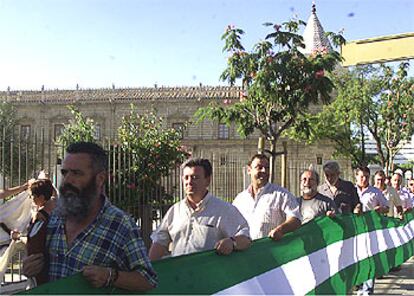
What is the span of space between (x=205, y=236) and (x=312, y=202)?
8.77 ft

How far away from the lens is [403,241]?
9.78 metres

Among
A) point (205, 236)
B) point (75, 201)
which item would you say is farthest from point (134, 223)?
point (205, 236)

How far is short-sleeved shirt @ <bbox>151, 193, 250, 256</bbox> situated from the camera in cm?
422

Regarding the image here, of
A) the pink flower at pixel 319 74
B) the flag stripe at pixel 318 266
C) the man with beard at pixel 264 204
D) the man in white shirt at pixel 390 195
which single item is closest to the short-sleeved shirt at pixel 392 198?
the man in white shirt at pixel 390 195

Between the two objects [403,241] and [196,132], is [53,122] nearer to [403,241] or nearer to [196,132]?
[196,132]

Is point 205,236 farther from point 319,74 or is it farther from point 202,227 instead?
point 319,74

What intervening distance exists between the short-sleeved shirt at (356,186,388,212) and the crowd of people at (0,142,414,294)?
1.14 metres

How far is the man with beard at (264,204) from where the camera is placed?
17.7ft

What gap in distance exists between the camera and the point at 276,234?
4.95 m

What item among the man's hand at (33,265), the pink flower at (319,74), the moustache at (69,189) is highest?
the pink flower at (319,74)

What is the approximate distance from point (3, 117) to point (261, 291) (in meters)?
27.8

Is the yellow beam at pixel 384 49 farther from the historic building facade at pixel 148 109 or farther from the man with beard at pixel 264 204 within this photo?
the historic building facade at pixel 148 109

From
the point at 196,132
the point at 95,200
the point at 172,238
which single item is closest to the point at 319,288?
the point at 172,238

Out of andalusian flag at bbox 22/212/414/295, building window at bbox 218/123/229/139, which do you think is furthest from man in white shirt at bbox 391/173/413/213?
building window at bbox 218/123/229/139
